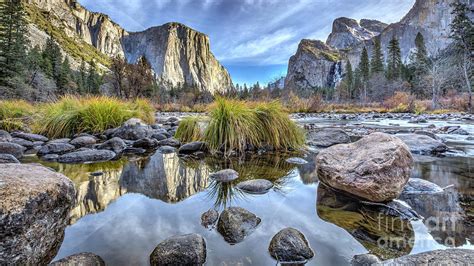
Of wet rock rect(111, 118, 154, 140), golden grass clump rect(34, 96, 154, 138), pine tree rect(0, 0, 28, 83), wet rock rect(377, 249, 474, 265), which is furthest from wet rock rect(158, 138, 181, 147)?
pine tree rect(0, 0, 28, 83)

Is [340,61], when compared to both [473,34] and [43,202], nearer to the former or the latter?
[473,34]

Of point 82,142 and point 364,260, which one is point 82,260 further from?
point 82,142

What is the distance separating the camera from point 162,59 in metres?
128

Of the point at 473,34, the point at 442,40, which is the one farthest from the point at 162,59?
the point at 473,34

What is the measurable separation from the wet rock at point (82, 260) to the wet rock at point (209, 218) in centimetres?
65

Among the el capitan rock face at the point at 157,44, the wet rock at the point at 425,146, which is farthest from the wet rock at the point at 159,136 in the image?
the el capitan rock face at the point at 157,44

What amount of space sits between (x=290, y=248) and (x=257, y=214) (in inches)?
22.1

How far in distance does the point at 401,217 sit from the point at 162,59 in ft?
450

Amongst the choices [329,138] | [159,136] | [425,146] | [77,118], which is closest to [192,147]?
[159,136]

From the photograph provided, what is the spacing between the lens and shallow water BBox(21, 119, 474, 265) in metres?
1.38

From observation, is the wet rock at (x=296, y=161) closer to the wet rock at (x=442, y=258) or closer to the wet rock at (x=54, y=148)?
the wet rock at (x=442, y=258)

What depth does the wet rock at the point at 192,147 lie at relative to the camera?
444cm

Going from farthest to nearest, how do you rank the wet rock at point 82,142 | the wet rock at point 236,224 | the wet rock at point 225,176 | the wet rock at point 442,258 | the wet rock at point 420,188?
1. the wet rock at point 82,142
2. the wet rock at point 225,176
3. the wet rock at point 420,188
4. the wet rock at point 236,224
5. the wet rock at point 442,258

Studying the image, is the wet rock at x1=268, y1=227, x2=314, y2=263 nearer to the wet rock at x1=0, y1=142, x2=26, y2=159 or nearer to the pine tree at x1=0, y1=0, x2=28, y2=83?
the wet rock at x1=0, y1=142, x2=26, y2=159
